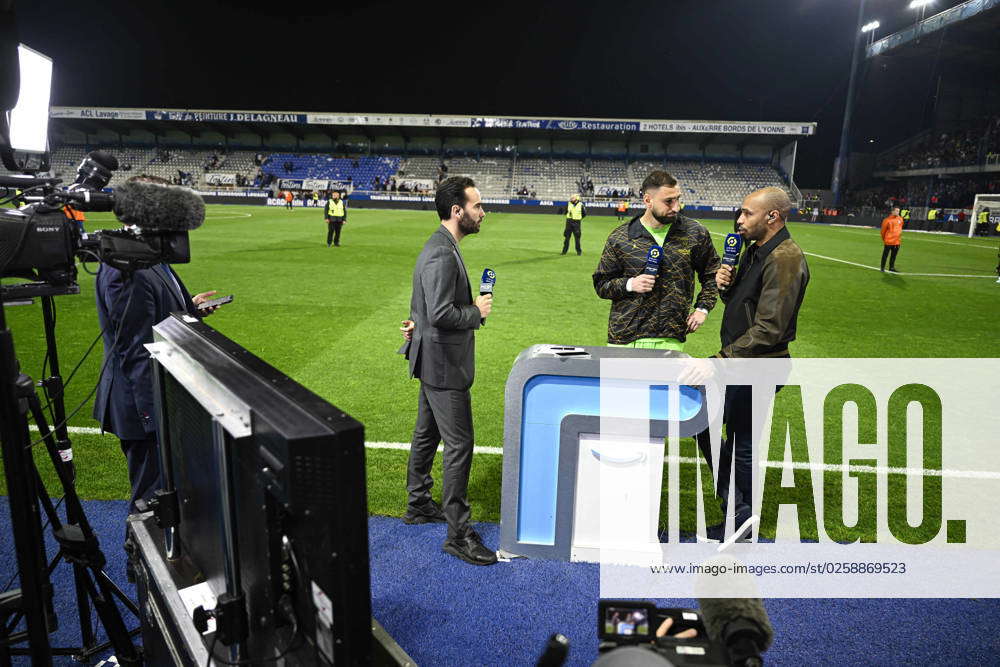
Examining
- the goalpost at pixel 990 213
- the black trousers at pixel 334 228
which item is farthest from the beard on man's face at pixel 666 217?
the goalpost at pixel 990 213

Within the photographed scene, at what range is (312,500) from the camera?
1055 mm

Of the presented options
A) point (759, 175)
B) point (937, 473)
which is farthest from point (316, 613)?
point (759, 175)

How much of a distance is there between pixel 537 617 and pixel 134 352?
2.52m

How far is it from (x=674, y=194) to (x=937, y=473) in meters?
3.40

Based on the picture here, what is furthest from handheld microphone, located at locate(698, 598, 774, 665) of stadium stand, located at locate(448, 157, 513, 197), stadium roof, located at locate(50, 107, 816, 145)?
stadium roof, located at locate(50, 107, 816, 145)

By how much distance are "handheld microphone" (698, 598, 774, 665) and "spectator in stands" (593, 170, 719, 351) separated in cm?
296

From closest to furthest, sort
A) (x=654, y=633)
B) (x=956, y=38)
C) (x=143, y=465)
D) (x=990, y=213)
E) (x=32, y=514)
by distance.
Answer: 1. (x=654, y=633)
2. (x=32, y=514)
3. (x=143, y=465)
4. (x=990, y=213)
5. (x=956, y=38)

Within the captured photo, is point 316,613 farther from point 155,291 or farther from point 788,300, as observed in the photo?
point 788,300

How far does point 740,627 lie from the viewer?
116cm

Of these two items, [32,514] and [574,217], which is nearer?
[32,514]

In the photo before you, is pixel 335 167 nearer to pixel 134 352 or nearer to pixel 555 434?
pixel 134 352

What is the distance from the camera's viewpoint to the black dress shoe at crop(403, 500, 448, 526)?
3.93 meters

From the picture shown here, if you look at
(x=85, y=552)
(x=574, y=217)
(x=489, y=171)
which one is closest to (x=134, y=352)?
(x=85, y=552)

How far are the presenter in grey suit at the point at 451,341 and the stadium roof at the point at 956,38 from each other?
49.9m
